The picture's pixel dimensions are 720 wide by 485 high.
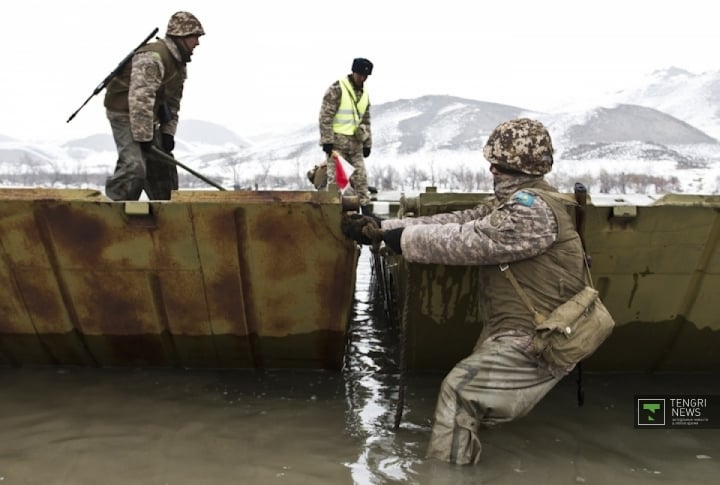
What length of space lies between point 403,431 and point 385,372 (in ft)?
3.07

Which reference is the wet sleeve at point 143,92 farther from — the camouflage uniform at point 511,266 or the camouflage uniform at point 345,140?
the camouflage uniform at point 511,266

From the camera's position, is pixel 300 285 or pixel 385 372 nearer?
pixel 300 285

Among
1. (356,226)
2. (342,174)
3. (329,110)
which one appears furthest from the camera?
(329,110)

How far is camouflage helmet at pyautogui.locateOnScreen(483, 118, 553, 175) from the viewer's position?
2914mm

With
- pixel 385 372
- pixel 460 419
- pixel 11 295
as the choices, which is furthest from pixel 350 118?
pixel 460 419

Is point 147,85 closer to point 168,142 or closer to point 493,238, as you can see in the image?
point 168,142

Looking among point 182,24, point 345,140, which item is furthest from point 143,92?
point 345,140

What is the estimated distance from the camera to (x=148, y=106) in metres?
4.50

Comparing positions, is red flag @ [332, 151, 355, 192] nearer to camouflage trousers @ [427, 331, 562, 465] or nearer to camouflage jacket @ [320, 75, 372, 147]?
camouflage jacket @ [320, 75, 372, 147]

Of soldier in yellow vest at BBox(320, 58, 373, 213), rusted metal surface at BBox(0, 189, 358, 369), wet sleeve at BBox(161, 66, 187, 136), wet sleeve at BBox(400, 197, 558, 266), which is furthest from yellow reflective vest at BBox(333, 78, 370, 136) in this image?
wet sleeve at BBox(400, 197, 558, 266)

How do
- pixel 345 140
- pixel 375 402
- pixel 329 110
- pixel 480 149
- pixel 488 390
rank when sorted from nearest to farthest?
pixel 488 390, pixel 375 402, pixel 329 110, pixel 345 140, pixel 480 149

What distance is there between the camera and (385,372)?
4348 mm

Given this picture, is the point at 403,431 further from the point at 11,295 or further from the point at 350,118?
the point at 350,118

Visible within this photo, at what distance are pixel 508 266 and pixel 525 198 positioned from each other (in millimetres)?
305
